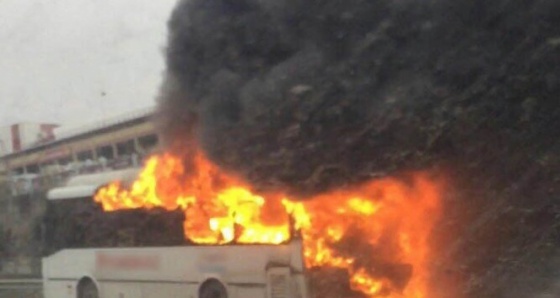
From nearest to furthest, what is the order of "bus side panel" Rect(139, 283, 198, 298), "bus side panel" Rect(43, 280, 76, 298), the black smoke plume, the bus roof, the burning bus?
the black smoke plume, the burning bus, "bus side panel" Rect(139, 283, 198, 298), "bus side panel" Rect(43, 280, 76, 298), the bus roof

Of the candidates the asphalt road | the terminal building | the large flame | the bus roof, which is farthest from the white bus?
the terminal building

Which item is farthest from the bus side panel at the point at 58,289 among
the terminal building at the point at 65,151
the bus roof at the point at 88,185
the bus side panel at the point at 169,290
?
the terminal building at the point at 65,151

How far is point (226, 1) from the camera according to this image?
12.6m

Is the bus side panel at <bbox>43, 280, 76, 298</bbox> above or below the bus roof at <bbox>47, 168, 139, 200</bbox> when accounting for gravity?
below

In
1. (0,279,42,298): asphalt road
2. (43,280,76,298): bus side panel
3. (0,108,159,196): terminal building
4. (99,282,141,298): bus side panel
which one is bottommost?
(99,282,141,298): bus side panel

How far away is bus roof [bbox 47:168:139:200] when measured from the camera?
14747mm

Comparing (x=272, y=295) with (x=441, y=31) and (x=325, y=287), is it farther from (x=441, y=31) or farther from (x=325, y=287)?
(x=441, y=31)

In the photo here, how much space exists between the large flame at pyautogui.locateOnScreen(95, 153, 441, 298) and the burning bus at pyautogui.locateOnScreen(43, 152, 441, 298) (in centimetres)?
1

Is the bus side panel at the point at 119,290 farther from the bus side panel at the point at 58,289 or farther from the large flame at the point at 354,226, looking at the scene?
the large flame at the point at 354,226

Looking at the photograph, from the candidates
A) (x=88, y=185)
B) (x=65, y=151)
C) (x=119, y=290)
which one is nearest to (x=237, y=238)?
(x=119, y=290)

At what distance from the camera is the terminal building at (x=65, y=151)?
19533 millimetres

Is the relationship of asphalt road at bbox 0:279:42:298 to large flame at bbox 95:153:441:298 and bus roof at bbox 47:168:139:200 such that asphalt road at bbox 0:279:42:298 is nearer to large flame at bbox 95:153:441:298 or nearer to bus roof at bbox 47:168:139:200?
bus roof at bbox 47:168:139:200

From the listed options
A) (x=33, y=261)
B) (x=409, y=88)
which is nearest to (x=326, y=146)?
(x=409, y=88)

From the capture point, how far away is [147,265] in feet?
42.9
